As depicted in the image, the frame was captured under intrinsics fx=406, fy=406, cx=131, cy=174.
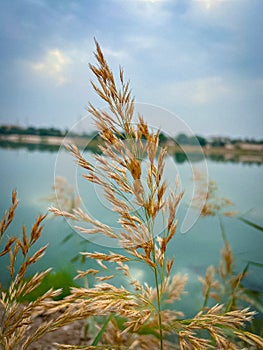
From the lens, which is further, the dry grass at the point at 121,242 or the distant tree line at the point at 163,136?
the distant tree line at the point at 163,136

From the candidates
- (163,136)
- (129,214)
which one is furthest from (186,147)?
(129,214)

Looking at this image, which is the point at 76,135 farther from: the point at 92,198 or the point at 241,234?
the point at 241,234

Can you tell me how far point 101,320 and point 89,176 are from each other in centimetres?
74

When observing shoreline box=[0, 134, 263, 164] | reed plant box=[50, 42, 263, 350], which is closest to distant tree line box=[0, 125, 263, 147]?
shoreline box=[0, 134, 263, 164]

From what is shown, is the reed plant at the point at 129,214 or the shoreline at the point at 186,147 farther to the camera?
the shoreline at the point at 186,147

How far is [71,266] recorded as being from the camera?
129 cm

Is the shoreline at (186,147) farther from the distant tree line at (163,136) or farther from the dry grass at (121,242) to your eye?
the dry grass at (121,242)

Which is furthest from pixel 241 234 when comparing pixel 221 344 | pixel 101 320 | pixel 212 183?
pixel 221 344

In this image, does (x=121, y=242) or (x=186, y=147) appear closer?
(x=121, y=242)

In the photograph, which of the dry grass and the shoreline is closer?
the dry grass

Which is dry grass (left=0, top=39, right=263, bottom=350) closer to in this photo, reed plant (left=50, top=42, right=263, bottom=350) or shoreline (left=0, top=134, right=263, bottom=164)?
reed plant (left=50, top=42, right=263, bottom=350)

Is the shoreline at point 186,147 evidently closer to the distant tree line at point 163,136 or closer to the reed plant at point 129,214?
the distant tree line at point 163,136

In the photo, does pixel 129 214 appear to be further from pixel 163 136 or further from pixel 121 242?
pixel 163 136

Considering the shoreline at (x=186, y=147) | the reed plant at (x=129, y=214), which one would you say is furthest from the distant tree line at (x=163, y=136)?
the reed plant at (x=129, y=214)
